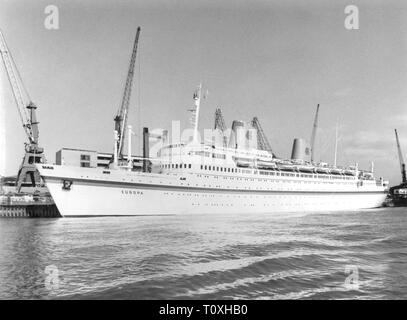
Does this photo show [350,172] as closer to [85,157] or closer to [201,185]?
[201,185]

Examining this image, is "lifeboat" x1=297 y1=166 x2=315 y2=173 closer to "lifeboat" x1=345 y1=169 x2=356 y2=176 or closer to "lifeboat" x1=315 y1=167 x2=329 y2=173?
"lifeboat" x1=315 y1=167 x2=329 y2=173

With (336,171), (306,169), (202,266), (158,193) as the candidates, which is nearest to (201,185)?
(158,193)

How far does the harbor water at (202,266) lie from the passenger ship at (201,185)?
10.4 metres

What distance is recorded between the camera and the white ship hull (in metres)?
29.2

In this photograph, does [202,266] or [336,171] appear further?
[336,171]

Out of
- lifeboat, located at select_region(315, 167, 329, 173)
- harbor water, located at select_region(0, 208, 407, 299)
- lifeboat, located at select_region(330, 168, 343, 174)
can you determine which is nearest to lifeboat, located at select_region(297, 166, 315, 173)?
lifeboat, located at select_region(315, 167, 329, 173)

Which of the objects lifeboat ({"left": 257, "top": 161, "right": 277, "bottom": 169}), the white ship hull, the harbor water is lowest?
the harbor water

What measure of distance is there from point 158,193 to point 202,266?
20.2 m

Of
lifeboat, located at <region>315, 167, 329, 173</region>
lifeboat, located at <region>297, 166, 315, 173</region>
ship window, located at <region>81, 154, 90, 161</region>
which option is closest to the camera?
lifeboat, located at <region>297, 166, 315, 173</region>

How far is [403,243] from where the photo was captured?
17.1 meters

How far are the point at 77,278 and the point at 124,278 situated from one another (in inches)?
57.3

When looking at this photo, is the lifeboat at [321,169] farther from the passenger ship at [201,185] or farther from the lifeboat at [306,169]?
the lifeboat at [306,169]

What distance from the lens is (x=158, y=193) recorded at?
31281 mm
